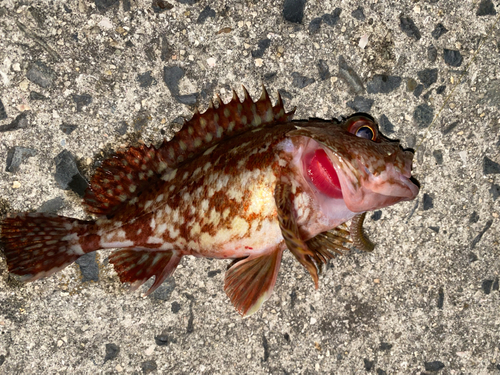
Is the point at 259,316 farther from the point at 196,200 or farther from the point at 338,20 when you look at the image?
the point at 338,20

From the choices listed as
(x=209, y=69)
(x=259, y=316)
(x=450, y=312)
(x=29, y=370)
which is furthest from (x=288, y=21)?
(x=29, y=370)

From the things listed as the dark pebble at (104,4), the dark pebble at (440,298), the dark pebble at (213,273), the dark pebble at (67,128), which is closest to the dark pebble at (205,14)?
the dark pebble at (104,4)

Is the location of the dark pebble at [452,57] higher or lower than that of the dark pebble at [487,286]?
higher

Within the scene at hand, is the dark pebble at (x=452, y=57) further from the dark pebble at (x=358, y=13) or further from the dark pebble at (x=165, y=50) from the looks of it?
the dark pebble at (x=165, y=50)

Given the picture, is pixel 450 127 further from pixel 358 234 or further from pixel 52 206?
pixel 52 206

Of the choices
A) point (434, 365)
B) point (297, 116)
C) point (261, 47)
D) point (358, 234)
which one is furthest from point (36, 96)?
point (434, 365)

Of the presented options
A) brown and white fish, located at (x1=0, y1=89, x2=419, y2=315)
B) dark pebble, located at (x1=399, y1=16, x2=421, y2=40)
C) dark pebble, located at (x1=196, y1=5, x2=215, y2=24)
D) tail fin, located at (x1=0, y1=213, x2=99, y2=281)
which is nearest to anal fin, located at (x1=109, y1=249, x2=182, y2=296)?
brown and white fish, located at (x1=0, y1=89, x2=419, y2=315)
